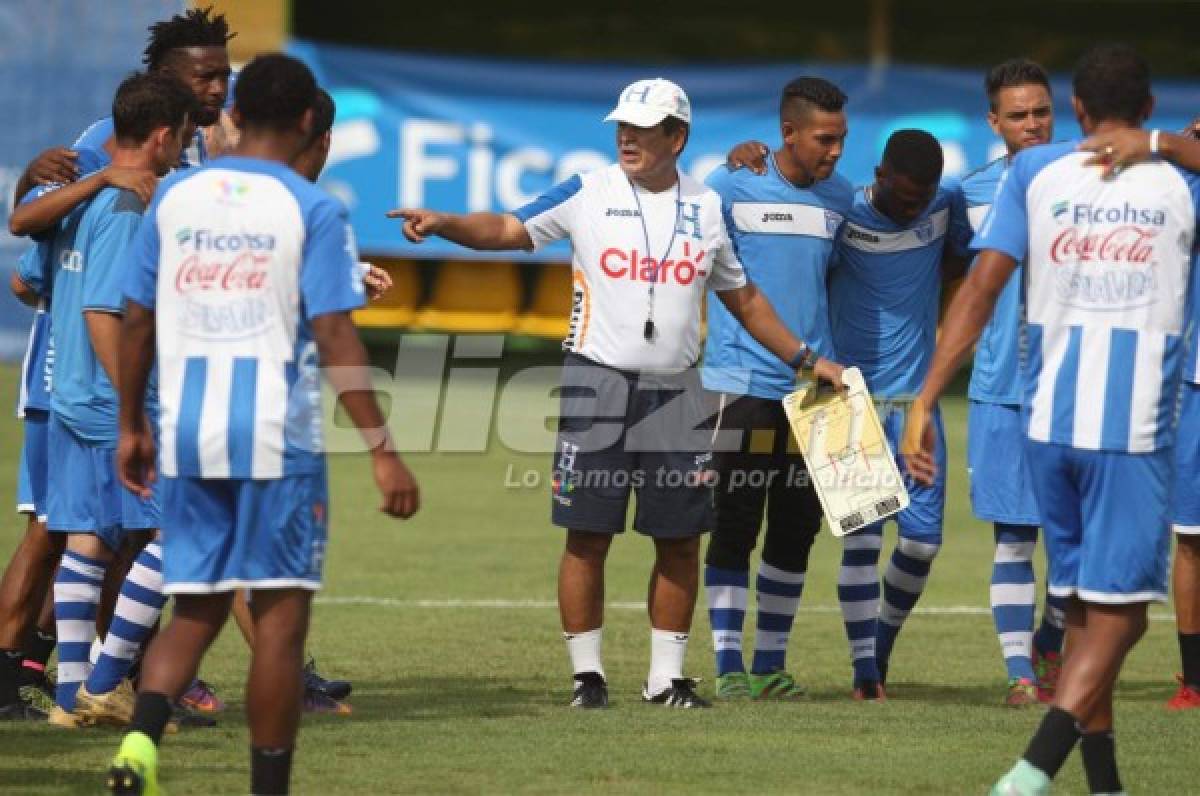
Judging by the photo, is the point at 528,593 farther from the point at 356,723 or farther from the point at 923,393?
the point at 923,393

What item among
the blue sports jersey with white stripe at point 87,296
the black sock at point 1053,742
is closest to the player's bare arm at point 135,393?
the blue sports jersey with white stripe at point 87,296

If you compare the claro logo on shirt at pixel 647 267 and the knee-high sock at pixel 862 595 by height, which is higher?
the claro logo on shirt at pixel 647 267

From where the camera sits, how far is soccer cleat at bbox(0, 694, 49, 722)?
28.3 feet

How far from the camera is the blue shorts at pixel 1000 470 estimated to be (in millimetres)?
9352

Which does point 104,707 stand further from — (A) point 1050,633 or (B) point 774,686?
(A) point 1050,633

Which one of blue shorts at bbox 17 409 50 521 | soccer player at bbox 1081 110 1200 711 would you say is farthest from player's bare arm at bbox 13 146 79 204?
soccer player at bbox 1081 110 1200 711

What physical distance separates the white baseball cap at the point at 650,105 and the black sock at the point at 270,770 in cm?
342

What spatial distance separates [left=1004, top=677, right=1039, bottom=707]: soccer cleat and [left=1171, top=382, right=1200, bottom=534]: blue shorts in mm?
958

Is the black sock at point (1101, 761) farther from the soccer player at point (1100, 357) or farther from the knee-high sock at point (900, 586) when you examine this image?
the knee-high sock at point (900, 586)

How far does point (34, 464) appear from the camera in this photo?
29.0ft

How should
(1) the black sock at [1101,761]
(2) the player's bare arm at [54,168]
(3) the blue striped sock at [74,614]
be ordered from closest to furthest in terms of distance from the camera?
(1) the black sock at [1101,761] < (3) the blue striped sock at [74,614] < (2) the player's bare arm at [54,168]

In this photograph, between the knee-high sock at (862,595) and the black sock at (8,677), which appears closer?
the black sock at (8,677)

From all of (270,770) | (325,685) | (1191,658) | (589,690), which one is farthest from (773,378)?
(270,770)

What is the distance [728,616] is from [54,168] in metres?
3.51
